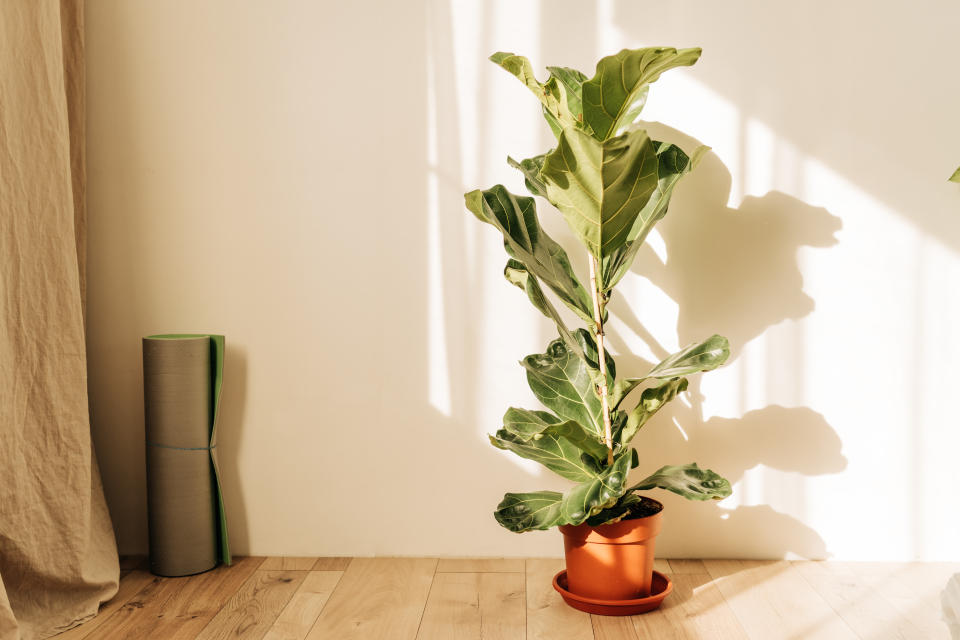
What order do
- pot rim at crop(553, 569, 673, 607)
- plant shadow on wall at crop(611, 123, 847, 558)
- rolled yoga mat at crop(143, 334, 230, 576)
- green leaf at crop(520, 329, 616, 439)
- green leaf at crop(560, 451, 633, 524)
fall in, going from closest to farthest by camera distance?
1. green leaf at crop(560, 451, 633, 524)
2. pot rim at crop(553, 569, 673, 607)
3. green leaf at crop(520, 329, 616, 439)
4. rolled yoga mat at crop(143, 334, 230, 576)
5. plant shadow on wall at crop(611, 123, 847, 558)

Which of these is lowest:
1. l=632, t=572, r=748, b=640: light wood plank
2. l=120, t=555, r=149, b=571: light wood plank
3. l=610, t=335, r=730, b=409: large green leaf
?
l=632, t=572, r=748, b=640: light wood plank

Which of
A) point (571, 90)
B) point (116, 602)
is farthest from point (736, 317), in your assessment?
point (116, 602)

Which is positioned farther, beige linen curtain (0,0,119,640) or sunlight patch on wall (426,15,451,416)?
sunlight patch on wall (426,15,451,416)

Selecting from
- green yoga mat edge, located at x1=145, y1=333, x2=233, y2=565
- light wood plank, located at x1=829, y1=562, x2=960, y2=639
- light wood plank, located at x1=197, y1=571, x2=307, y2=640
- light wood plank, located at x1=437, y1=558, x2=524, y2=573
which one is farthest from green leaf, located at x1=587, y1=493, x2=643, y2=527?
green yoga mat edge, located at x1=145, y1=333, x2=233, y2=565

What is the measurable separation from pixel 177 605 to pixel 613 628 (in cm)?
99

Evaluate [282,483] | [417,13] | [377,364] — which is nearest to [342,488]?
[282,483]

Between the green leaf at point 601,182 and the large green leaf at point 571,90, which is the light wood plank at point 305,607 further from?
the large green leaf at point 571,90

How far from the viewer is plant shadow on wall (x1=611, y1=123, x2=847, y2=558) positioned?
2.04m

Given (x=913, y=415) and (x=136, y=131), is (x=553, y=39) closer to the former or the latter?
(x=136, y=131)

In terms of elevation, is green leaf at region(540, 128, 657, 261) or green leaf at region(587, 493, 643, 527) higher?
green leaf at region(540, 128, 657, 261)

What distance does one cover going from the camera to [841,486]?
2.06 metres

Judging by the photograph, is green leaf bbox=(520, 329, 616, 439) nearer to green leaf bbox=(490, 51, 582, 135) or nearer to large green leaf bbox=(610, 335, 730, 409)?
large green leaf bbox=(610, 335, 730, 409)

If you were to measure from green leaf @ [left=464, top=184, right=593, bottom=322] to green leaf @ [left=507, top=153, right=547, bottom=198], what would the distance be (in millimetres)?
47

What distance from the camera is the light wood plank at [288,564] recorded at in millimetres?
2021
